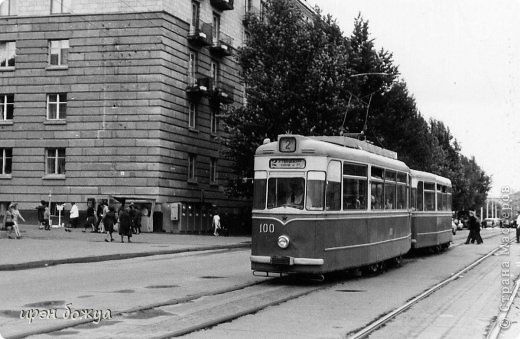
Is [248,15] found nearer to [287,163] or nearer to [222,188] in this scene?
[222,188]

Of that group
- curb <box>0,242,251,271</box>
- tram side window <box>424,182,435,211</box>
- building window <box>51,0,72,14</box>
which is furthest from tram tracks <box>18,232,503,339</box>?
building window <box>51,0,72,14</box>

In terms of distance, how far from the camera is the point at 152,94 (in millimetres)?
39125

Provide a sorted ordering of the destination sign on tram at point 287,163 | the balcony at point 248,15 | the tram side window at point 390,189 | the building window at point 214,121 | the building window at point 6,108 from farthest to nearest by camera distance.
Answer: the balcony at point 248,15
the building window at point 214,121
the building window at point 6,108
the tram side window at point 390,189
the destination sign on tram at point 287,163

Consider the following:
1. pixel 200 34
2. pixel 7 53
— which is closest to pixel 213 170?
pixel 200 34

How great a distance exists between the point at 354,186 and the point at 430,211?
Result: 34.9ft

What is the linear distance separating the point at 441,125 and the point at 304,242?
71314 mm

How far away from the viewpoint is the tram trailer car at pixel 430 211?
23.3 m

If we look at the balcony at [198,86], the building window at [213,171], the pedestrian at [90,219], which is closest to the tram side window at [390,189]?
the pedestrian at [90,219]

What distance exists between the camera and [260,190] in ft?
47.5

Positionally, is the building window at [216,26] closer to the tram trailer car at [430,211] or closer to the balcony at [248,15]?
the balcony at [248,15]

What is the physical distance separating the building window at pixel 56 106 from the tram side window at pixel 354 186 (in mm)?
28762

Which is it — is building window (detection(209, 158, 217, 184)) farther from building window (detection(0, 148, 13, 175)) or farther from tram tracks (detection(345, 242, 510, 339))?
tram tracks (detection(345, 242, 510, 339))

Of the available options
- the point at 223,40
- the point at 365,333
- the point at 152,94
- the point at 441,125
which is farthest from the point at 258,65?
the point at 441,125

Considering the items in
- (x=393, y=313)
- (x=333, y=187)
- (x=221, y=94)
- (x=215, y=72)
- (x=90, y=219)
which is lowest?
(x=393, y=313)
